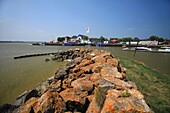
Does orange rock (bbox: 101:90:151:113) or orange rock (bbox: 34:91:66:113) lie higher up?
orange rock (bbox: 101:90:151:113)

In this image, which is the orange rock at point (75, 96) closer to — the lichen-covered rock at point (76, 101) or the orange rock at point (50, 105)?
the lichen-covered rock at point (76, 101)

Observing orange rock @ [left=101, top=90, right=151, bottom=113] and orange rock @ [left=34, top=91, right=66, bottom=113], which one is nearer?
orange rock @ [left=101, top=90, right=151, bottom=113]

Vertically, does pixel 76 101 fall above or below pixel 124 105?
below

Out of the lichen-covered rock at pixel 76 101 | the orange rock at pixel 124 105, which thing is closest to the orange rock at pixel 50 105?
the lichen-covered rock at pixel 76 101

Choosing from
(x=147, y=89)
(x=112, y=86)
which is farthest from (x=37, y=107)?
(x=147, y=89)

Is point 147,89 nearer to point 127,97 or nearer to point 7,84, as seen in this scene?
point 127,97

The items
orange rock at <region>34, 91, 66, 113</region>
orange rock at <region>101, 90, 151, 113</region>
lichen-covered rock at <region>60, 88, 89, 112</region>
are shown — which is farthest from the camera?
lichen-covered rock at <region>60, 88, 89, 112</region>

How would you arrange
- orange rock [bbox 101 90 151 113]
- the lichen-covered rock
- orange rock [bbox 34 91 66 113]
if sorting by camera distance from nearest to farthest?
orange rock [bbox 101 90 151 113]
orange rock [bbox 34 91 66 113]
the lichen-covered rock

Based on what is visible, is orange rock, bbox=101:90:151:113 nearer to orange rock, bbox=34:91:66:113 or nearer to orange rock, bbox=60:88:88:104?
orange rock, bbox=60:88:88:104

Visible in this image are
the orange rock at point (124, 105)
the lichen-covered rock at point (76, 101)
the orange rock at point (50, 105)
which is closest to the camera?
the orange rock at point (124, 105)

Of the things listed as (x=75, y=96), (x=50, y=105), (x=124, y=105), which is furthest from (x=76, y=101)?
(x=124, y=105)

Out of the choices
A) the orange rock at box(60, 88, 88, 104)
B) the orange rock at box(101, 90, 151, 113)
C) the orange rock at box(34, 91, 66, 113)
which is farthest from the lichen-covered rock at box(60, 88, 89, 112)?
the orange rock at box(101, 90, 151, 113)

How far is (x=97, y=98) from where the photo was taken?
2652 mm

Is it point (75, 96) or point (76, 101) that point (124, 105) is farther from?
point (75, 96)
